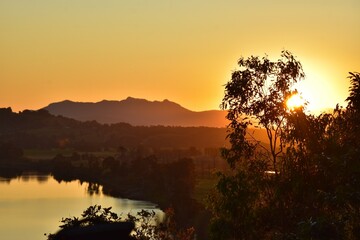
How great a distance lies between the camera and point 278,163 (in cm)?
2530

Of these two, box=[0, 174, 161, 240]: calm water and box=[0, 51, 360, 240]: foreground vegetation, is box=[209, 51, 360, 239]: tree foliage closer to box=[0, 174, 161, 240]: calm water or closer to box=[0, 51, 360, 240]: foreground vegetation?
box=[0, 51, 360, 240]: foreground vegetation

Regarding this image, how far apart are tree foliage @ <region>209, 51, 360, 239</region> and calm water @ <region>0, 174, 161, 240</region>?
152ft

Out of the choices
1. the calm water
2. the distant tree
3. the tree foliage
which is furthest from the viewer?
the calm water

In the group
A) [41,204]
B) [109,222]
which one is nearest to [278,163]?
[109,222]

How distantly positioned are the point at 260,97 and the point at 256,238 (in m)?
7.20

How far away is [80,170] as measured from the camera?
194625 millimetres

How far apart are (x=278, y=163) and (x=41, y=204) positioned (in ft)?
334

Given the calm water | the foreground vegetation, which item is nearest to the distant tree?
the foreground vegetation

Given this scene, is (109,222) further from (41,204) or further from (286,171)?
(41,204)

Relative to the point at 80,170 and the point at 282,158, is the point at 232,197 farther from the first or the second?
the point at 80,170

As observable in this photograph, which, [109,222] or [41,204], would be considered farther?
[41,204]

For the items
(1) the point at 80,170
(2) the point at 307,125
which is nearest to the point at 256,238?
(2) the point at 307,125

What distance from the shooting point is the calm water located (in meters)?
88.0

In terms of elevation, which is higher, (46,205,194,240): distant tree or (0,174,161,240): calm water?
(46,205,194,240): distant tree
